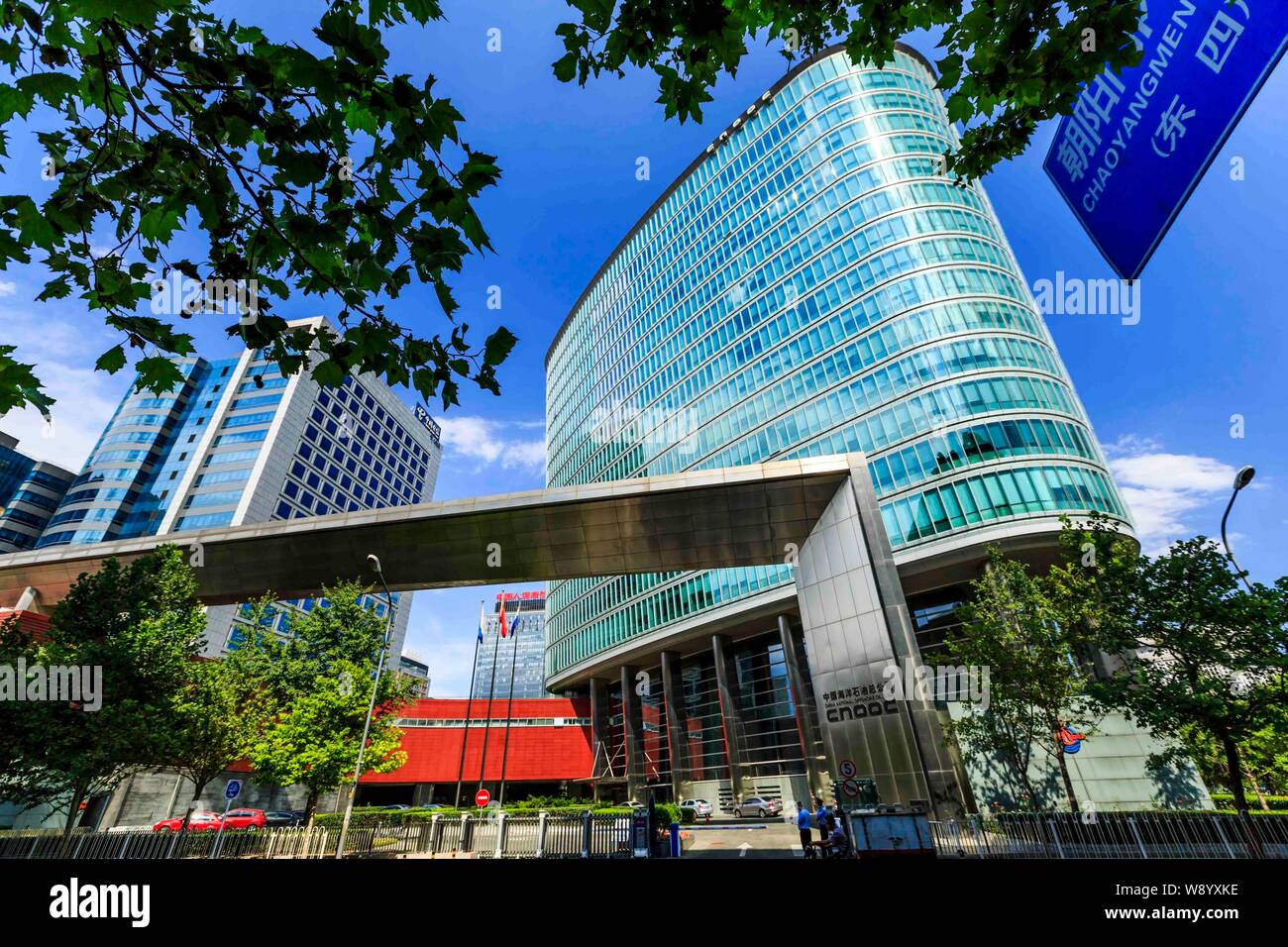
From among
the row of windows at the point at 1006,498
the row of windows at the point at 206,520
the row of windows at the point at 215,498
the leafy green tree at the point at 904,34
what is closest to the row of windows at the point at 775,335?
the row of windows at the point at 1006,498

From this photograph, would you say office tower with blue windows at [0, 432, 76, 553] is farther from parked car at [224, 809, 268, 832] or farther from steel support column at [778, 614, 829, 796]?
steel support column at [778, 614, 829, 796]

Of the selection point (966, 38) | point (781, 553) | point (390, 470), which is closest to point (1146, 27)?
point (966, 38)

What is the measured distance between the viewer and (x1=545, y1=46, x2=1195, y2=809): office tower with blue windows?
3447cm

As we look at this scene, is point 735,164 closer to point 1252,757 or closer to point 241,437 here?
point 1252,757

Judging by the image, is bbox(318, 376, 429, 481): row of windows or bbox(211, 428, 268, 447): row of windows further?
bbox(318, 376, 429, 481): row of windows

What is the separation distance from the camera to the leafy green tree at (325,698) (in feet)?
65.8

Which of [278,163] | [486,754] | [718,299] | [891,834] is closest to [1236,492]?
[891,834]

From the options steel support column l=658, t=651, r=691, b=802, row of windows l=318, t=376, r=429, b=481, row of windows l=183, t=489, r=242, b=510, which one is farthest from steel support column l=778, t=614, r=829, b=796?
row of windows l=318, t=376, r=429, b=481

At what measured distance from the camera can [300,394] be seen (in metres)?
71.9

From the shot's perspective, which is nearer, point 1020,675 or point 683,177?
point 1020,675

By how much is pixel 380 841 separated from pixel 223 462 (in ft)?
210

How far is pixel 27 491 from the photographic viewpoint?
70938 mm

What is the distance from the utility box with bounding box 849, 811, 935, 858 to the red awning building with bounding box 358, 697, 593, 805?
127 feet
